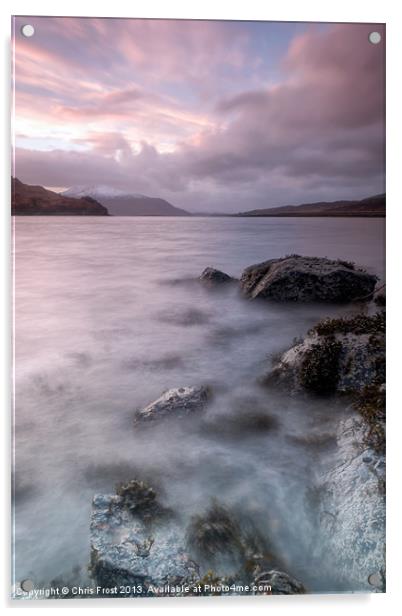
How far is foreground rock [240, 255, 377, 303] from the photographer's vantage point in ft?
9.46

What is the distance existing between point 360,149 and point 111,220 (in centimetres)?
173

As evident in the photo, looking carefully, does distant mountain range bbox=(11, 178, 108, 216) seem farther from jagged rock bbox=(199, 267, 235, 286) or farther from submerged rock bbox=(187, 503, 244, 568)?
submerged rock bbox=(187, 503, 244, 568)

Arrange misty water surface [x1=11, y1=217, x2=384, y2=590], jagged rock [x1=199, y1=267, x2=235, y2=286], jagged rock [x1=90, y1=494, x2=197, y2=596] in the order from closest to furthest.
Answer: jagged rock [x1=90, y1=494, x2=197, y2=596] → misty water surface [x1=11, y1=217, x2=384, y2=590] → jagged rock [x1=199, y1=267, x2=235, y2=286]

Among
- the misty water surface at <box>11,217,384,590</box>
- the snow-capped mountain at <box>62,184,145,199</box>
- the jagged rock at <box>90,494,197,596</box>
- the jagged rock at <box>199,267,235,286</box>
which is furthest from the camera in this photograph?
the jagged rock at <box>199,267,235,286</box>

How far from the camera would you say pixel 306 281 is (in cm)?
294

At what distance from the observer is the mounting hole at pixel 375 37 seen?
2.84 metres

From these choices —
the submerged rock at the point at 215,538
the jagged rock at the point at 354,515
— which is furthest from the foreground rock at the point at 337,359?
the submerged rock at the point at 215,538

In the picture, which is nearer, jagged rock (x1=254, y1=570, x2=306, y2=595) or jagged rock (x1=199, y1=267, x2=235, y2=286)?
jagged rock (x1=254, y1=570, x2=306, y2=595)

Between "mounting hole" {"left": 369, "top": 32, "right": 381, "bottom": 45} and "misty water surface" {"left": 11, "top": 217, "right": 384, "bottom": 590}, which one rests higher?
"mounting hole" {"left": 369, "top": 32, "right": 381, "bottom": 45}

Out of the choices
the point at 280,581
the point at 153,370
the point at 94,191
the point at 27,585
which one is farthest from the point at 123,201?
the point at 280,581

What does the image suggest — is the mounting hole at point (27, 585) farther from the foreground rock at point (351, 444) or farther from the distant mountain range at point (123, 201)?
the distant mountain range at point (123, 201)

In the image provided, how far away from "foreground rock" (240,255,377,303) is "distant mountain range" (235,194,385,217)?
305 mm

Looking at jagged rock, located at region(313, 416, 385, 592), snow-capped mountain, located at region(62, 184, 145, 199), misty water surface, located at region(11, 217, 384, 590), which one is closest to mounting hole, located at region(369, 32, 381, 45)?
misty water surface, located at region(11, 217, 384, 590)
